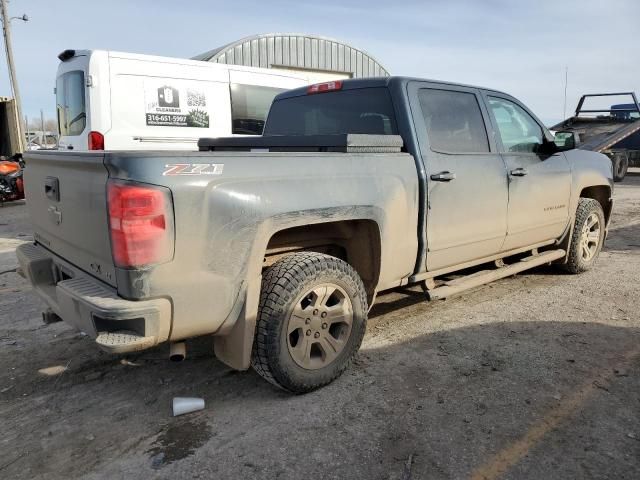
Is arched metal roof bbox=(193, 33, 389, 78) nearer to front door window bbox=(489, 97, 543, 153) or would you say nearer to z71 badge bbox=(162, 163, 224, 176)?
front door window bbox=(489, 97, 543, 153)

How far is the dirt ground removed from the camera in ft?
8.01

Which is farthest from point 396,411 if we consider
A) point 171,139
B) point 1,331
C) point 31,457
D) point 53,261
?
point 171,139

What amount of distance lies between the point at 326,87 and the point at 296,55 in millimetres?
14766

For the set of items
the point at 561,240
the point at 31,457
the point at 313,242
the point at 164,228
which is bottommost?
the point at 31,457

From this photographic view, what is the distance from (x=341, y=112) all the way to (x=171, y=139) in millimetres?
4881

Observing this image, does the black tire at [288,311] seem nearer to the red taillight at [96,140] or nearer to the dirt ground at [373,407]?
the dirt ground at [373,407]

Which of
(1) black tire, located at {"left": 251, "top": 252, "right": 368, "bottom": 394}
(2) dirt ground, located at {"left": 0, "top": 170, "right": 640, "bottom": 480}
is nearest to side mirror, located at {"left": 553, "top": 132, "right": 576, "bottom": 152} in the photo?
(2) dirt ground, located at {"left": 0, "top": 170, "right": 640, "bottom": 480}

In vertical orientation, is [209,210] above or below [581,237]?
above

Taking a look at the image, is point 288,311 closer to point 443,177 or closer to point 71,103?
point 443,177

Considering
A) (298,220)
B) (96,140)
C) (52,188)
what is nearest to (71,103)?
(96,140)

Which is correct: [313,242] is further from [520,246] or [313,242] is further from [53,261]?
[520,246]

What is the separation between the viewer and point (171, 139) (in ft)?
27.1

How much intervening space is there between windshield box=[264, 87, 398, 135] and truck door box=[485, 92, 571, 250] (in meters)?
1.11

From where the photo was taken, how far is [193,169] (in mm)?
2467
